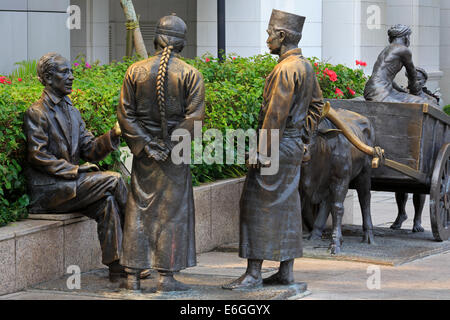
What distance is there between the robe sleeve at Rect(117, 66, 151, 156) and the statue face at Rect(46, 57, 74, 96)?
0.84 meters

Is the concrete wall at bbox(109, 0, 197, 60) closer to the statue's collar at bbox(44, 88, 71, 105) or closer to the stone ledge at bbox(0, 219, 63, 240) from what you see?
the statue's collar at bbox(44, 88, 71, 105)

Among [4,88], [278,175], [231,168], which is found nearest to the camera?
[278,175]

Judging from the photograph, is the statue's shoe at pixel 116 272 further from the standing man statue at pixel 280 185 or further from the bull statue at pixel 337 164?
the bull statue at pixel 337 164

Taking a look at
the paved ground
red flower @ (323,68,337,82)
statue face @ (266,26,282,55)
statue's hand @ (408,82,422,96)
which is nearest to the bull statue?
the paved ground

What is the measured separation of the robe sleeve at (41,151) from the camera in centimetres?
807

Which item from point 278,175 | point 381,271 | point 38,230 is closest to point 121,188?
point 38,230

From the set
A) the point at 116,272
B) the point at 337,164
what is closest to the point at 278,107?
the point at 116,272

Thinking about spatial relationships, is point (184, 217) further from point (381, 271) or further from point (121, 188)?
point (381, 271)

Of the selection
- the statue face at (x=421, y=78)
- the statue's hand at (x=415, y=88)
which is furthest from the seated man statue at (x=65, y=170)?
the statue face at (x=421, y=78)

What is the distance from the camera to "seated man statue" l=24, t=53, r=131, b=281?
8.07 m

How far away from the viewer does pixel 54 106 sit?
27.0 ft

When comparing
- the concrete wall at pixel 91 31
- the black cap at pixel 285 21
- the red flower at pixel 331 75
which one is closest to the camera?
the black cap at pixel 285 21

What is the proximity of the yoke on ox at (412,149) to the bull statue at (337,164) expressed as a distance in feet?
0.67
